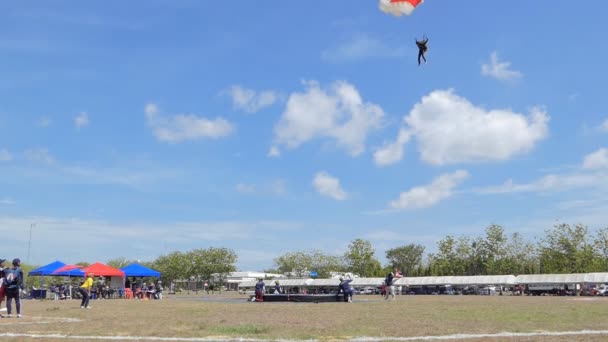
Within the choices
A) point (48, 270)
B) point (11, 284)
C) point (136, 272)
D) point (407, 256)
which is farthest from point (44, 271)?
point (407, 256)

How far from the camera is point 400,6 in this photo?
16750 millimetres

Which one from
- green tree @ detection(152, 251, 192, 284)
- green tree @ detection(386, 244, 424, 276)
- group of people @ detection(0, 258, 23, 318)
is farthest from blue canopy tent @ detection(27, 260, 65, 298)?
green tree @ detection(386, 244, 424, 276)

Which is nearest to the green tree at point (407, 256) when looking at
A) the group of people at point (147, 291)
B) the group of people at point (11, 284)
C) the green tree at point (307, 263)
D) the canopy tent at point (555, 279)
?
the green tree at point (307, 263)

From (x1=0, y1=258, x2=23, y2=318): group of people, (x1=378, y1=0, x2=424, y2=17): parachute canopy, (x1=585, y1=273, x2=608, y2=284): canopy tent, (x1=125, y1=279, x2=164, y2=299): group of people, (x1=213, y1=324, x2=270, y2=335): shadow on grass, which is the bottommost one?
(x1=125, y1=279, x2=164, y2=299): group of people

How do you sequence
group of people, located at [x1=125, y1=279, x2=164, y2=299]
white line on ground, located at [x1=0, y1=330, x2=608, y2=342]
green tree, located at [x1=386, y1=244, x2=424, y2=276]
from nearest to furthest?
white line on ground, located at [x1=0, y1=330, x2=608, y2=342] → group of people, located at [x1=125, y1=279, x2=164, y2=299] → green tree, located at [x1=386, y1=244, x2=424, y2=276]

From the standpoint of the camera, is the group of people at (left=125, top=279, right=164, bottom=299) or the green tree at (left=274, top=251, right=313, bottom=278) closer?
the group of people at (left=125, top=279, right=164, bottom=299)

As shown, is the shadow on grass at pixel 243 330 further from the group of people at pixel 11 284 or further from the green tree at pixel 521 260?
the green tree at pixel 521 260

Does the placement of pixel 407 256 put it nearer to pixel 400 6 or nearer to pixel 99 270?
pixel 99 270

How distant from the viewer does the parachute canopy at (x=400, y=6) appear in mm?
16750

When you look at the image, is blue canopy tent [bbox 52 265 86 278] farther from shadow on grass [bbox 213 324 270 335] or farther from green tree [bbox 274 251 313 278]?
green tree [bbox 274 251 313 278]

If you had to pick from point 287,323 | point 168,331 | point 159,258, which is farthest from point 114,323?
point 159,258

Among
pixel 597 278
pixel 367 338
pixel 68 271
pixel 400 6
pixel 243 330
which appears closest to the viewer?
pixel 367 338

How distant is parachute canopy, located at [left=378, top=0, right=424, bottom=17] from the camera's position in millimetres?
16750

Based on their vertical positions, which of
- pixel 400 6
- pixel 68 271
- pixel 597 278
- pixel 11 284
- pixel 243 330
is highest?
pixel 400 6
